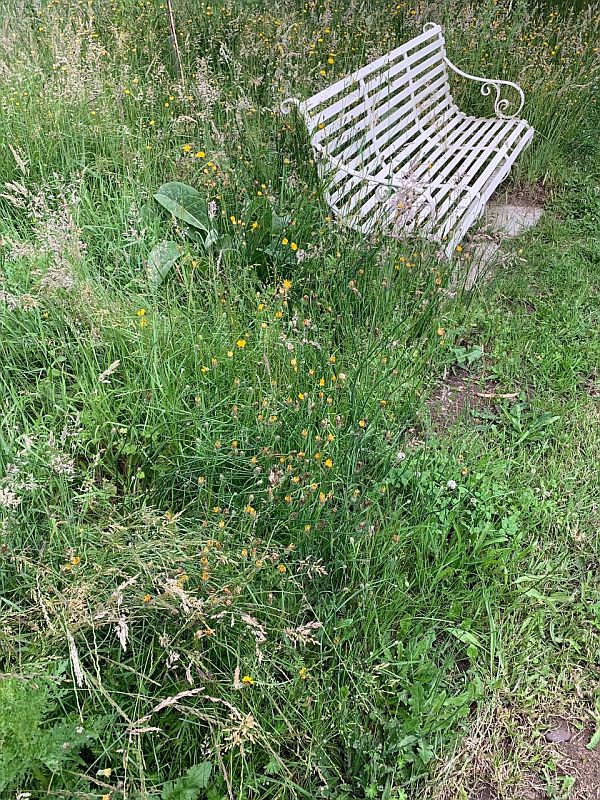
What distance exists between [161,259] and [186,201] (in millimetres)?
463

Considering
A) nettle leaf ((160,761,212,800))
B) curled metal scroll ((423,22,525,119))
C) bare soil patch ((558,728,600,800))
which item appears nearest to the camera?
nettle leaf ((160,761,212,800))

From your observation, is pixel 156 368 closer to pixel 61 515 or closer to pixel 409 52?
pixel 61 515

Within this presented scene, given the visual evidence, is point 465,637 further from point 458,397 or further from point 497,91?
point 497,91

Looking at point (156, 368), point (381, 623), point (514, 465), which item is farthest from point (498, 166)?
point (381, 623)

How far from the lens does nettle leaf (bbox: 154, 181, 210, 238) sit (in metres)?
3.10

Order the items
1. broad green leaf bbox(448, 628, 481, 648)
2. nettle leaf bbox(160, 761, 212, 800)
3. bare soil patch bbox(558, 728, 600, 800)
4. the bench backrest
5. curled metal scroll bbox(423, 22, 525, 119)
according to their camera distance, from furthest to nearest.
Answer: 1. curled metal scroll bbox(423, 22, 525, 119)
2. the bench backrest
3. broad green leaf bbox(448, 628, 481, 648)
4. bare soil patch bbox(558, 728, 600, 800)
5. nettle leaf bbox(160, 761, 212, 800)

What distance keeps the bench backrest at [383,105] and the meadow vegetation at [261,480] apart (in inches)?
9.6

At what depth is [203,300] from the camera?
2.79 metres

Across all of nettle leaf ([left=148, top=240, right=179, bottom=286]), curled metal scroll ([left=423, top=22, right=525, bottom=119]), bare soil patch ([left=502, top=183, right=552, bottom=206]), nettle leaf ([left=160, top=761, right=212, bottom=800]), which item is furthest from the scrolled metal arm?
nettle leaf ([left=160, top=761, right=212, bottom=800])

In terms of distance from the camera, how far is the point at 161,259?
2846 mm

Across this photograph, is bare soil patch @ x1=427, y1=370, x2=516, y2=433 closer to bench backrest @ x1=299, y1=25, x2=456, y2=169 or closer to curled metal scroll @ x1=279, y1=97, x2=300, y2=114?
bench backrest @ x1=299, y1=25, x2=456, y2=169

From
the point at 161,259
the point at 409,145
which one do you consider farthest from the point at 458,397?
the point at 409,145

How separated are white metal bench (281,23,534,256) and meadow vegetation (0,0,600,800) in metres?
0.19

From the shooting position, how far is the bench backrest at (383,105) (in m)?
3.33
